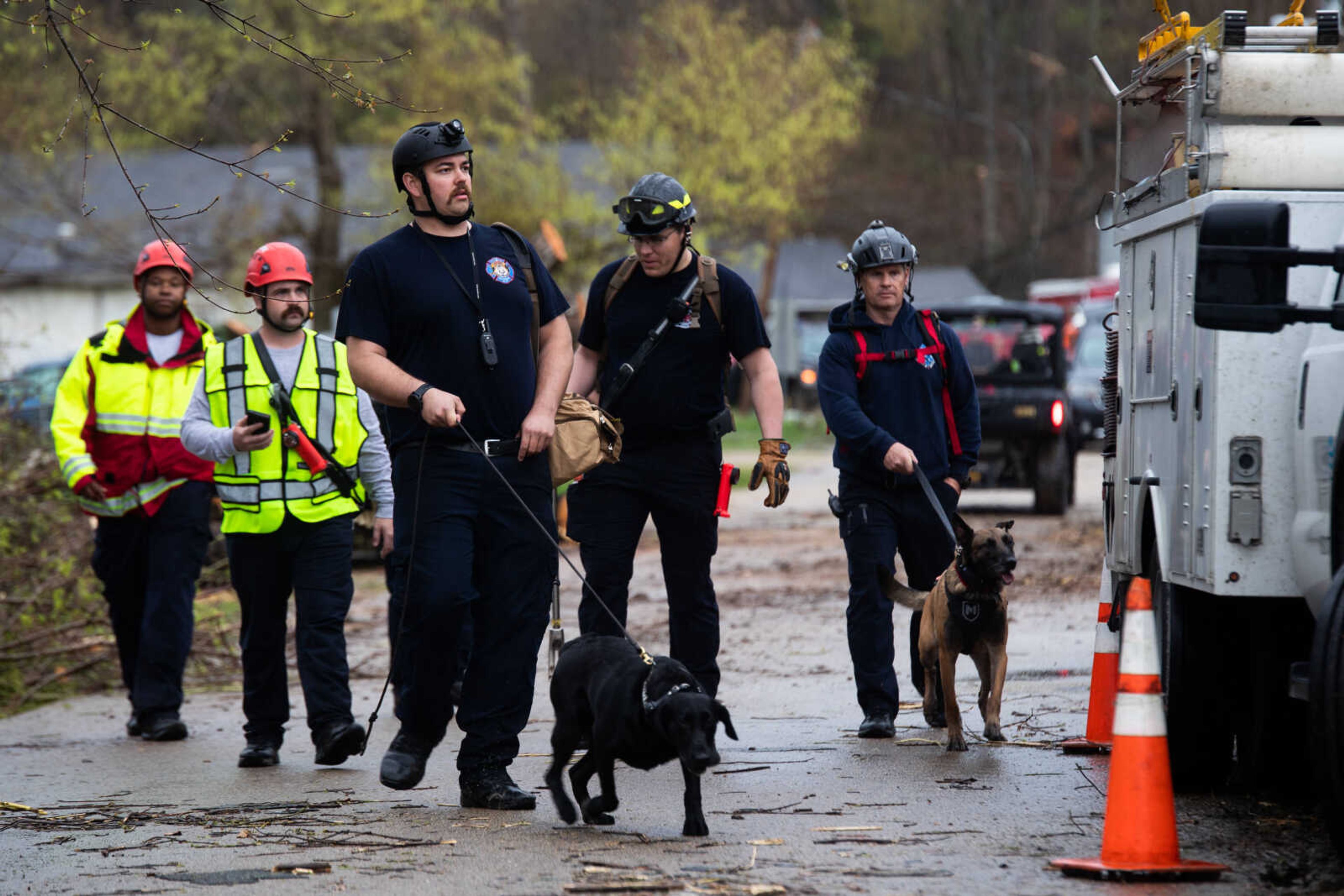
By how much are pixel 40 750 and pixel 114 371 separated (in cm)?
176

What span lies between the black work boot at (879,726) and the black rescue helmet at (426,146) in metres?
2.85

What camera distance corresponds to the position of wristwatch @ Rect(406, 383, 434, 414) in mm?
6090

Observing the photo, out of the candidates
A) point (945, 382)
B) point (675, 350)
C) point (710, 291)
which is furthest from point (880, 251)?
point (675, 350)

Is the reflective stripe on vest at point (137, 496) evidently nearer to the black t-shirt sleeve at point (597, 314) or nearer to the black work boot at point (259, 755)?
the black work boot at point (259, 755)

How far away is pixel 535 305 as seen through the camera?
6590 mm

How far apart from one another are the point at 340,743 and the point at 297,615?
759 millimetres

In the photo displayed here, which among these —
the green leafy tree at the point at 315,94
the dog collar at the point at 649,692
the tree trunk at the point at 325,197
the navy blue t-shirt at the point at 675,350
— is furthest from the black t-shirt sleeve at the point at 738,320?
the tree trunk at the point at 325,197

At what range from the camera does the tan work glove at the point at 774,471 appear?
23.8 ft

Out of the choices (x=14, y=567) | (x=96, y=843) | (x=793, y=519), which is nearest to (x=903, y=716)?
(x=96, y=843)

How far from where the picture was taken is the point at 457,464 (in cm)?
627

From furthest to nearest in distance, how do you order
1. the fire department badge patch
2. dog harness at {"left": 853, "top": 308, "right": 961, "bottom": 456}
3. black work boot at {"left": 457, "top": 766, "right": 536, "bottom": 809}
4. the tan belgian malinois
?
dog harness at {"left": 853, "top": 308, "right": 961, "bottom": 456}
the tan belgian malinois
the fire department badge patch
black work boot at {"left": 457, "top": 766, "right": 536, "bottom": 809}

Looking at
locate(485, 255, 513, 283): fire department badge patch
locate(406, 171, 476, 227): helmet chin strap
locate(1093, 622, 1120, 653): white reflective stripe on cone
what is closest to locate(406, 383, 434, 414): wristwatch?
locate(485, 255, 513, 283): fire department badge patch

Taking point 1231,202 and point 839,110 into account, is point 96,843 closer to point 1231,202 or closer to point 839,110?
point 1231,202

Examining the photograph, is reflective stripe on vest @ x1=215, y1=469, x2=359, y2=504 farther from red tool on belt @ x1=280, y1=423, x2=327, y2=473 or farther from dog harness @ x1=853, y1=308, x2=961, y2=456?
dog harness @ x1=853, y1=308, x2=961, y2=456
